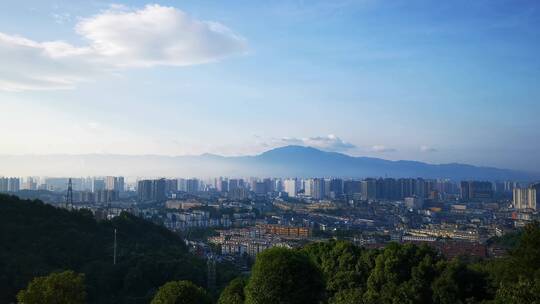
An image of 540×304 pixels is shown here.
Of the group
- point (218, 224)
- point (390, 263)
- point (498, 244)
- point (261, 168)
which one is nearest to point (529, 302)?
point (390, 263)

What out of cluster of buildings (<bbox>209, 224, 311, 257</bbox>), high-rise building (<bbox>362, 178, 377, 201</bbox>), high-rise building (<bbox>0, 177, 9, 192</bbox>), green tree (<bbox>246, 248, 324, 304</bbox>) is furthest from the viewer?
high-rise building (<bbox>362, 178, 377, 201</bbox>)

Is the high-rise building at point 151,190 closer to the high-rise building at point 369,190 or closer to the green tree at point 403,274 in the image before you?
the high-rise building at point 369,190

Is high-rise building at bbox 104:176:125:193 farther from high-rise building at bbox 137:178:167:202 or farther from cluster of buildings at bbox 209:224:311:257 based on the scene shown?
cluster of buildings at bbox 209:224:311:257

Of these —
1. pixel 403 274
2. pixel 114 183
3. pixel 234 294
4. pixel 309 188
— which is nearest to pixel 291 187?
pixel 309 188

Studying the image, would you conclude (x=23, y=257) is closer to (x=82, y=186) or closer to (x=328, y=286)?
(x=328, y=286)

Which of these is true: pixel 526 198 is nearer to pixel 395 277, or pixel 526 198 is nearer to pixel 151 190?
pixel 151 190

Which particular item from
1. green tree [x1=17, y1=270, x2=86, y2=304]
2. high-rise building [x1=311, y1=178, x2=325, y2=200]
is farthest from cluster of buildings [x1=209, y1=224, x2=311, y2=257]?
high-rise building [x1=311, y1=178, x2=325, y2=200]

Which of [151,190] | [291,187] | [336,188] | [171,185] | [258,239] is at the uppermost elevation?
[171,185]

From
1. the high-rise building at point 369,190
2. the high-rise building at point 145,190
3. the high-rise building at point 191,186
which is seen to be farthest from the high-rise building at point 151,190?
the high-rise building at point 191,186
